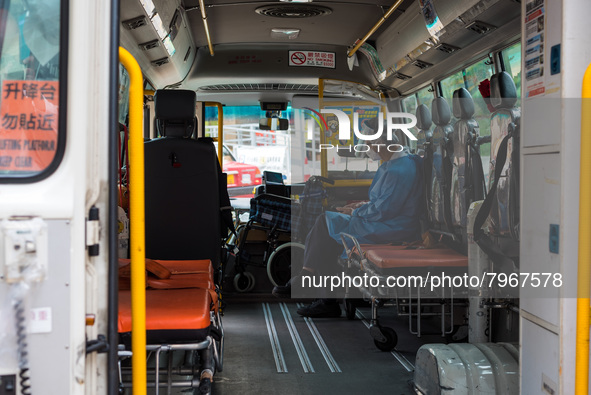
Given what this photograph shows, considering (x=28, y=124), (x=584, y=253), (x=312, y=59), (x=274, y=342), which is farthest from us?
(x=312, y=59)

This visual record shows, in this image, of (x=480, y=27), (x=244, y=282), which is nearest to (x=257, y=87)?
(x=244, y=282)

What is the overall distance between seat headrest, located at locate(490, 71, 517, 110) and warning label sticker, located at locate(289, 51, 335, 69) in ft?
10.7

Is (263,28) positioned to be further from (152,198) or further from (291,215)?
(152,198)

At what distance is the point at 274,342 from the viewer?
5.45 m

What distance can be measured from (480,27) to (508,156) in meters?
1.17

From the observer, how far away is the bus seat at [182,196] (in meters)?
4.28

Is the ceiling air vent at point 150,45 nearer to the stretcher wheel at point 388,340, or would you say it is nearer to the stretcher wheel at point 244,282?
the stretcher wheel at point 388,340

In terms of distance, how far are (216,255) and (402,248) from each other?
173 centimetres

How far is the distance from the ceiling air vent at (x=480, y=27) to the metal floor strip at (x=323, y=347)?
2.54 metres

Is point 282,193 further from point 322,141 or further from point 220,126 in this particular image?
point 220,126

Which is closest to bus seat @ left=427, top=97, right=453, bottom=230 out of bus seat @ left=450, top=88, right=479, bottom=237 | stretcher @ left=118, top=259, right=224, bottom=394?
bus seat @ left=450, top=88, right=479, bottom=237

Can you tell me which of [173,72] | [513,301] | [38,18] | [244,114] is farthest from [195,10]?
[38,18]

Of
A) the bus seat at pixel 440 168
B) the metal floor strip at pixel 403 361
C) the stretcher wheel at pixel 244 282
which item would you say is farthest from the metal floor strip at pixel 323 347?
the bus seat at pixel 440 168

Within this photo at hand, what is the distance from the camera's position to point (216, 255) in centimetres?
434
